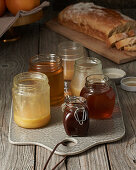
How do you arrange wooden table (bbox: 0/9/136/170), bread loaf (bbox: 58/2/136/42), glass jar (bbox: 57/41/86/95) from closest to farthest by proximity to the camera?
wooden table (bbox: 0/9/136/170)
glass jar (bbox: 57/41/86/95)
bread loaf (bbox: 58/2/136/42)

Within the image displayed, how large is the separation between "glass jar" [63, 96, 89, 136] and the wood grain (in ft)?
0.41

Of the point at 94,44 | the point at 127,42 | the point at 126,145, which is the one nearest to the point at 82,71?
the point at 126,145

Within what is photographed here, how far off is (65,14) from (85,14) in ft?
0.52

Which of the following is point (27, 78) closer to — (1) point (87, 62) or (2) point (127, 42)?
(1) point (87, 62)

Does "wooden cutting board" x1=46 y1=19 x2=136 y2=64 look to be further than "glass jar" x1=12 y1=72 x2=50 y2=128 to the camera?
Yes

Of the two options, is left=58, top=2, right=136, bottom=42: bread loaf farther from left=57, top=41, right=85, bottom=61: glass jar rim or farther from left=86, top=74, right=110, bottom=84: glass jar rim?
left=86, top=74, right=110, bottom=84: glass jar rim

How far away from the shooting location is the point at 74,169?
1071mm

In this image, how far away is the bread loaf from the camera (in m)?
2.01

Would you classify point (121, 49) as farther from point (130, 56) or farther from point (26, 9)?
point (26, 9)

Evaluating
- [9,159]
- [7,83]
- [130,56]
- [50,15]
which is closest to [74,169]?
[9,159]

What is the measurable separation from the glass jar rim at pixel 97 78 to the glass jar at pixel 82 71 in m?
0.07

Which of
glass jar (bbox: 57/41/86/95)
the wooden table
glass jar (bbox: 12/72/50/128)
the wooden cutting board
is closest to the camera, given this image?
the wooden table

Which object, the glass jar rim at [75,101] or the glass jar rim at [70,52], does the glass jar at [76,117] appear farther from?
the glass jar rim at [70,52]

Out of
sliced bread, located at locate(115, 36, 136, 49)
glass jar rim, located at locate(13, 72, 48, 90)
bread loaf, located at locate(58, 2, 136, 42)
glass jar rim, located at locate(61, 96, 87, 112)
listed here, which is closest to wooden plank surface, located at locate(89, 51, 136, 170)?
glass jar rim, located at locate(61, 96, 87, 112)
